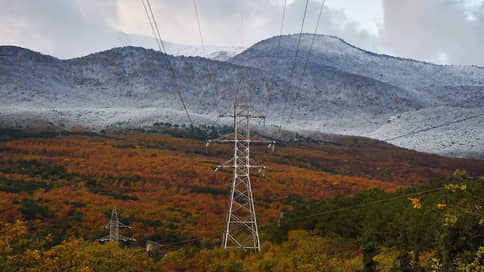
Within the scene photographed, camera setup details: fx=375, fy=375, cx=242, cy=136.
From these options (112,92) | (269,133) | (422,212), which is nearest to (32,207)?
(422,212)

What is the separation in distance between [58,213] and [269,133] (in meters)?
66.1

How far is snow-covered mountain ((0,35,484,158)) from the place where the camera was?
4321 inches

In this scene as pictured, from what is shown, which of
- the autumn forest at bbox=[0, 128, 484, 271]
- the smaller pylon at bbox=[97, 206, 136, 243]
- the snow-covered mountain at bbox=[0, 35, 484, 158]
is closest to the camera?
the autumn forest at bbox=[0, 128, 484, 271]

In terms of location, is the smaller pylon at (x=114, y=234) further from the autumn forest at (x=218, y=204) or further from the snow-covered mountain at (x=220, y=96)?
the snow-covered mountain at (x=220, y=96)

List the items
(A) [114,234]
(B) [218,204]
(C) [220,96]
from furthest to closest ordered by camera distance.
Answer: (C) [220,96], (B) [218,204], (A) [114,234]

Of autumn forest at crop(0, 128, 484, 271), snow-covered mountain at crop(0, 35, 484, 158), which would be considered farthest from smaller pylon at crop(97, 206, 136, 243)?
snow-covered mountain at crop(0, 35, 484, 158)

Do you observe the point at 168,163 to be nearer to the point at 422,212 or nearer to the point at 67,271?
the point at 422,212

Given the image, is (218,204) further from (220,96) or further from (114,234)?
Result: (220,96)

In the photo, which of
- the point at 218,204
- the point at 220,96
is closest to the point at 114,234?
the point at 218,204

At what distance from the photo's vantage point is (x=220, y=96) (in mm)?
151875

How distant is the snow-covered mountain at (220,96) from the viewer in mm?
109750

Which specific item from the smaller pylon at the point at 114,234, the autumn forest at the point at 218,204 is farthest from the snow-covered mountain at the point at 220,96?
the smaller pylon at the point at 114,234

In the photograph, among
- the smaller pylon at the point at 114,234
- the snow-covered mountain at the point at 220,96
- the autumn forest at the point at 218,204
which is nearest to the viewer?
the autumn forest at the point at 218,204

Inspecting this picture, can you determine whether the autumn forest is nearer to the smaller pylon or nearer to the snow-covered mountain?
the smaller pylon
